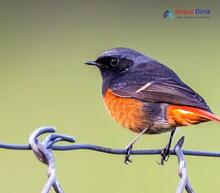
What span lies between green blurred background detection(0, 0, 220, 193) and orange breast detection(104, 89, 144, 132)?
1065 millimetres

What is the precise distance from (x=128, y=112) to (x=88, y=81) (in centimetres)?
262

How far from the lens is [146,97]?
4195mm

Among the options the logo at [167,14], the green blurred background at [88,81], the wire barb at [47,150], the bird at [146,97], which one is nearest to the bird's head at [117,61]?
the bird at [146,97]

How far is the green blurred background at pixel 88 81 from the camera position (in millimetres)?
5562

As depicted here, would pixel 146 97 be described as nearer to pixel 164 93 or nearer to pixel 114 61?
pixel 164 93

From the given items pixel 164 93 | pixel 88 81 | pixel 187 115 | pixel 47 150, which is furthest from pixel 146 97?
pixel 88 81

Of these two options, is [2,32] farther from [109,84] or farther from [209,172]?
[109,84]

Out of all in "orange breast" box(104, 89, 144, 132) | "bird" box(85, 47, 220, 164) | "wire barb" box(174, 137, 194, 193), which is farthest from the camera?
"orange breast" box(104, 89, 144, 132)

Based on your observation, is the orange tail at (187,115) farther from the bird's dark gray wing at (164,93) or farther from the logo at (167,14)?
the logo at (167,14)

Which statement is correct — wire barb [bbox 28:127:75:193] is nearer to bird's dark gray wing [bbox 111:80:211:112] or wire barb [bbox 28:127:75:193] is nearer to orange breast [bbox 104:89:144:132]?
bird's dark gray wing [bbox 111:80:211:112]

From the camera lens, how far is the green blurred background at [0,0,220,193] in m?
5.56

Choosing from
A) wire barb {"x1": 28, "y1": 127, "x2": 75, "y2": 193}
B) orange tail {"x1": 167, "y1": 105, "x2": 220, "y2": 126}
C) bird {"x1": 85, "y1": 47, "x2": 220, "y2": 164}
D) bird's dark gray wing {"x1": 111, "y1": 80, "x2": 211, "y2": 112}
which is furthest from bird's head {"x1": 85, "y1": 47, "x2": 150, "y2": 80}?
wire barb {"x1": 28, "y1": 127, "x2": 75, "y2": 193}

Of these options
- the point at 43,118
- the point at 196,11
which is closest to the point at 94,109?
the point at 43,118

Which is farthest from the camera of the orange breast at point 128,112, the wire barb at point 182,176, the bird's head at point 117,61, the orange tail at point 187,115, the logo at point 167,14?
the logo at point 167,14
